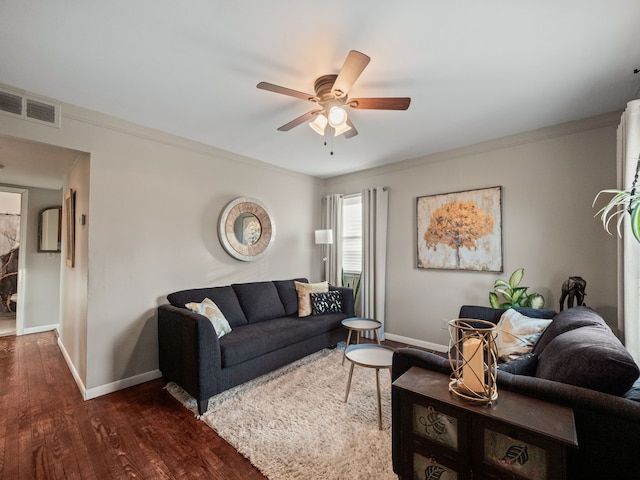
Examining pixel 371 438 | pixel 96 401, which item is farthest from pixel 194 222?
pixel 371 438

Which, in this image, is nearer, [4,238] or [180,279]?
[180,279]

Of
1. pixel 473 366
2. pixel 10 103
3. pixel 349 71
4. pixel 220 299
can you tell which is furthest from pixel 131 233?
pixel 473 366

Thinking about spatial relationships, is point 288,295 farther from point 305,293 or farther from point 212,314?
point 212,314

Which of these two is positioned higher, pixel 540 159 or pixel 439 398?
pixel 540 159

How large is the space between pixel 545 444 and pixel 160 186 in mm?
3525

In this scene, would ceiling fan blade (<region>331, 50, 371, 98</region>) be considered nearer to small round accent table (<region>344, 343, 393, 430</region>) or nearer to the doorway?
small round accent table (<region>344, 343, 393, 430</region>)

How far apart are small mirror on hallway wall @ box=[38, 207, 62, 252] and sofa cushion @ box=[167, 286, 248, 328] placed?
3179 millimetres

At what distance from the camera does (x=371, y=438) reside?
2.02 metres

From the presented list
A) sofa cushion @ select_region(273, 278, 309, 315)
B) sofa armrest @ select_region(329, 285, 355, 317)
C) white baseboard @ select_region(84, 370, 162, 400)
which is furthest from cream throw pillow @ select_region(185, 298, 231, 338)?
sofa armrest @ select_region(329, 285, 355, 317)

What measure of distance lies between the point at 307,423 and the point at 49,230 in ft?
16.7

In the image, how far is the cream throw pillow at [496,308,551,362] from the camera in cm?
205

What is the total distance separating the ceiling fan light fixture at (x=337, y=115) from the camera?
2.11m

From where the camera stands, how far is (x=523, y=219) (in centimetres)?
316

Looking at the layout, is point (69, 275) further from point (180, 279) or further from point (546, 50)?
point (546, 50)
